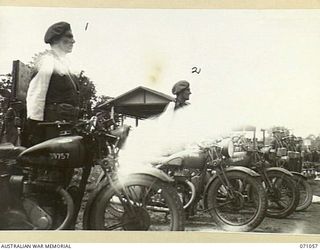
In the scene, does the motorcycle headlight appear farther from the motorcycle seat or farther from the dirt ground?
the motorcycle seat

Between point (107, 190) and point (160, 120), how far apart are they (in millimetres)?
129

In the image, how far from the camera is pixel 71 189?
2.68 feet

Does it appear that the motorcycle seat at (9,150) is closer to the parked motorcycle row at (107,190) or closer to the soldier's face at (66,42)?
the parked motorcycle row at (107,190)

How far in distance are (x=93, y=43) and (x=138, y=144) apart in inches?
6.5

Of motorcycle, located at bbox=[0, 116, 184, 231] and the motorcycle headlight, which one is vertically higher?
the motorcycle headlight

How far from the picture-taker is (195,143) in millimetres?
837

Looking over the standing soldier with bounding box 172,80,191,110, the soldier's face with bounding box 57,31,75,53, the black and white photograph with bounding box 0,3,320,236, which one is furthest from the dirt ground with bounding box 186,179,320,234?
the soldier's face with bounding box 57,31,75,53

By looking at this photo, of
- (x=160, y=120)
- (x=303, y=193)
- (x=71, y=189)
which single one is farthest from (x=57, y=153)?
(x=303, y=193)

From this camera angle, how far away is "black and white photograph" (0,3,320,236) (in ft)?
2.68

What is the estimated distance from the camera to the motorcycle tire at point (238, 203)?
0.83m

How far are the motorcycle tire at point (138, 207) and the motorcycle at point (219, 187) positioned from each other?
0.02 metres

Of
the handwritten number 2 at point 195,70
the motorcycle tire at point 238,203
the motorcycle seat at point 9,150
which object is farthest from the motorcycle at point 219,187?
the motorcycle seat at point 9,150

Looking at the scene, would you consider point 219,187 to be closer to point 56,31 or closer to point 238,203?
point 238,203

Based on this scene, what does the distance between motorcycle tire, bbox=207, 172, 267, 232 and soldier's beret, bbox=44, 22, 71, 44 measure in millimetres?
315
